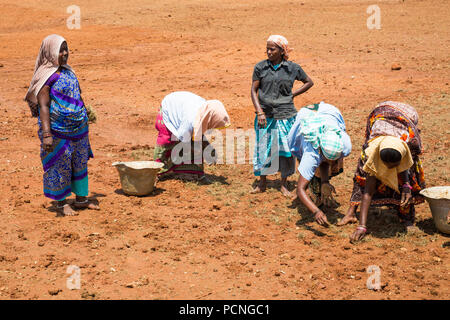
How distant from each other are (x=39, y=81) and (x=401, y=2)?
17.2 meters

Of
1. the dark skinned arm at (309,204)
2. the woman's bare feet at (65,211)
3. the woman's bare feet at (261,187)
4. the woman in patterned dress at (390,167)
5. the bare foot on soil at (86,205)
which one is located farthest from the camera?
the woman's bare feet at (261,187)

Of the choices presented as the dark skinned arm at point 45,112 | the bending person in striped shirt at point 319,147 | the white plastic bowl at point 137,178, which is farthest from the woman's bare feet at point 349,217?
the dark skinned arm at point 45,112

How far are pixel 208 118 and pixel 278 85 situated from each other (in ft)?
3.12

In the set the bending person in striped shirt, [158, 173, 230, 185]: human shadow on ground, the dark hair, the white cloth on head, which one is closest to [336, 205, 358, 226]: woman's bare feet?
the bending person in striped shirt

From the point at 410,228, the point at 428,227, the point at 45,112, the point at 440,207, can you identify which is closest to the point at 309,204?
the point at 410,228

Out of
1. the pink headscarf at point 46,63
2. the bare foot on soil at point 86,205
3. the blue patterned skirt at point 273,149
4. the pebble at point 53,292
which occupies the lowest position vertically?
the pebble at point 53,292

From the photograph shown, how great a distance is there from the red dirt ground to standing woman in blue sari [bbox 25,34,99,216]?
0.38m

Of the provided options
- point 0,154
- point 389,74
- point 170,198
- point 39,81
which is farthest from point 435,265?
point 389,74

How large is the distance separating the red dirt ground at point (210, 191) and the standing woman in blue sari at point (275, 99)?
61 centimetres

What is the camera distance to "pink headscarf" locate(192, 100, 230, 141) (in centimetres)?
687

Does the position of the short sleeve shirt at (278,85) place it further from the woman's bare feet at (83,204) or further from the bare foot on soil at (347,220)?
the woman's bare feet at (83,204)

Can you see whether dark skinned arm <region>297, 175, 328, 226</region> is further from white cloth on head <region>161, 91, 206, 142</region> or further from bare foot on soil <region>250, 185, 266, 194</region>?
white cloth on head <region>161, 91, 206, 142</region>

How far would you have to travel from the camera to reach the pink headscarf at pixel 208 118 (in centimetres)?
687

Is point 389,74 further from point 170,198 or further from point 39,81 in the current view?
point 39,81
